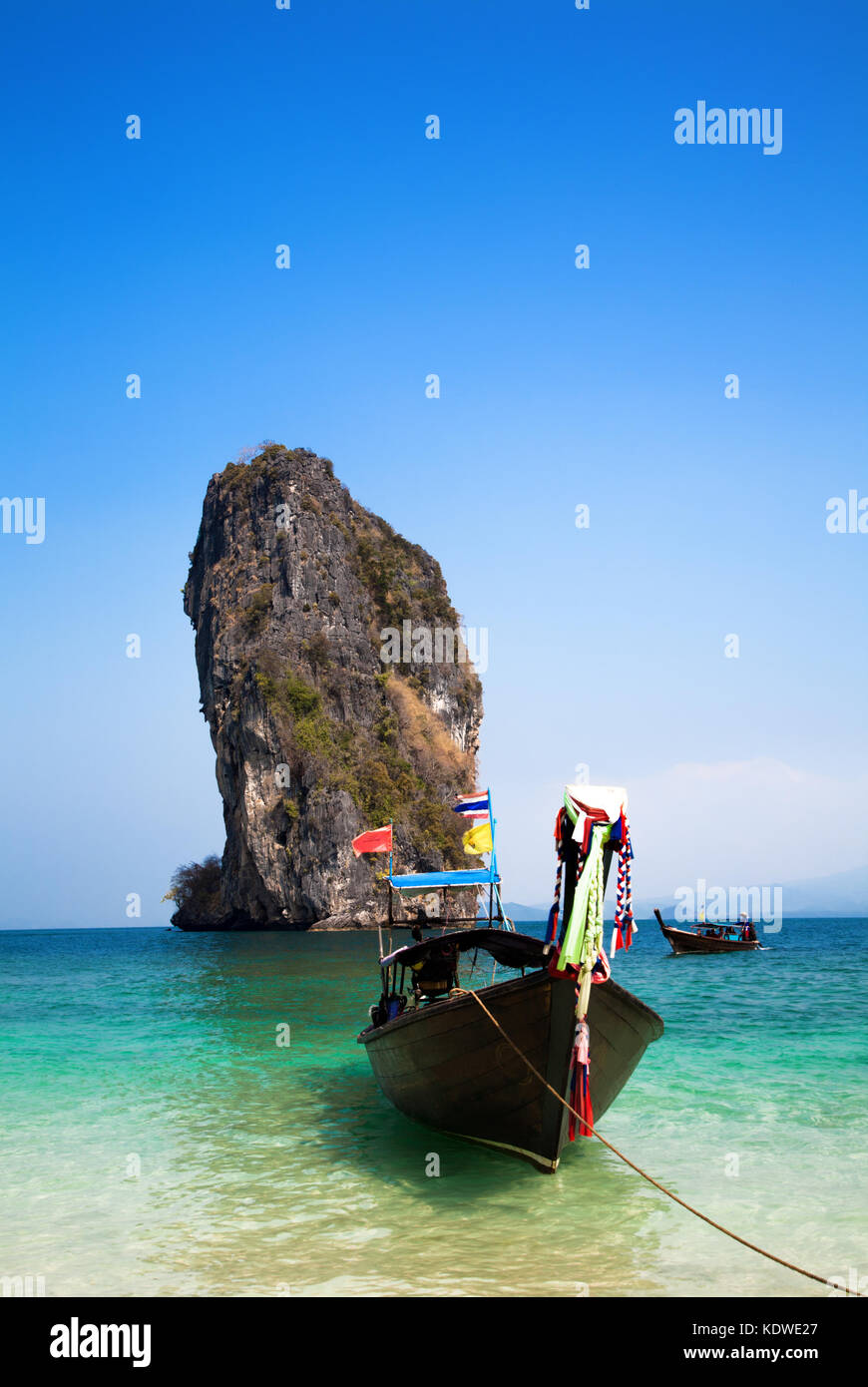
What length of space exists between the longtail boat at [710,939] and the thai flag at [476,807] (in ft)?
101

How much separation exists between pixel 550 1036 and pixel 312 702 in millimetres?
59005

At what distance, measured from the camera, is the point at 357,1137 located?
35.8ft

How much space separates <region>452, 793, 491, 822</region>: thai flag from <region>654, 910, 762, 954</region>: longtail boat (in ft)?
101

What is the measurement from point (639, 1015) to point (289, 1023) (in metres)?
12.6

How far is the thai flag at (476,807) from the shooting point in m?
11.9

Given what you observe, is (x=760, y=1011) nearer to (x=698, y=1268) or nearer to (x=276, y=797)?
(x=698, y=1268)

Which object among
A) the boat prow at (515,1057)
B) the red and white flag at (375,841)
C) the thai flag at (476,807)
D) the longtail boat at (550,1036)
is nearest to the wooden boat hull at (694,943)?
the red and white flag at (375,841)

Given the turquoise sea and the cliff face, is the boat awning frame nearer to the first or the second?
the turquoise sea

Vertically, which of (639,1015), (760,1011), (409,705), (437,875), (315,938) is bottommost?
(315,938)

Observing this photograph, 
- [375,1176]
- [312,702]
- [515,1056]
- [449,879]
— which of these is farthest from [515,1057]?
[312,702]

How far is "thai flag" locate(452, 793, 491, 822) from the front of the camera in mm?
11859

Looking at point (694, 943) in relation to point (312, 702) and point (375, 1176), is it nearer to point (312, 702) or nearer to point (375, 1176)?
point (312, 702)

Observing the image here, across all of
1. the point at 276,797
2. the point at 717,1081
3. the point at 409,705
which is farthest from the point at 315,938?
the point at 717,1081

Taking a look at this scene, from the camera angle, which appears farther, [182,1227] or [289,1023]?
[289,1023]
